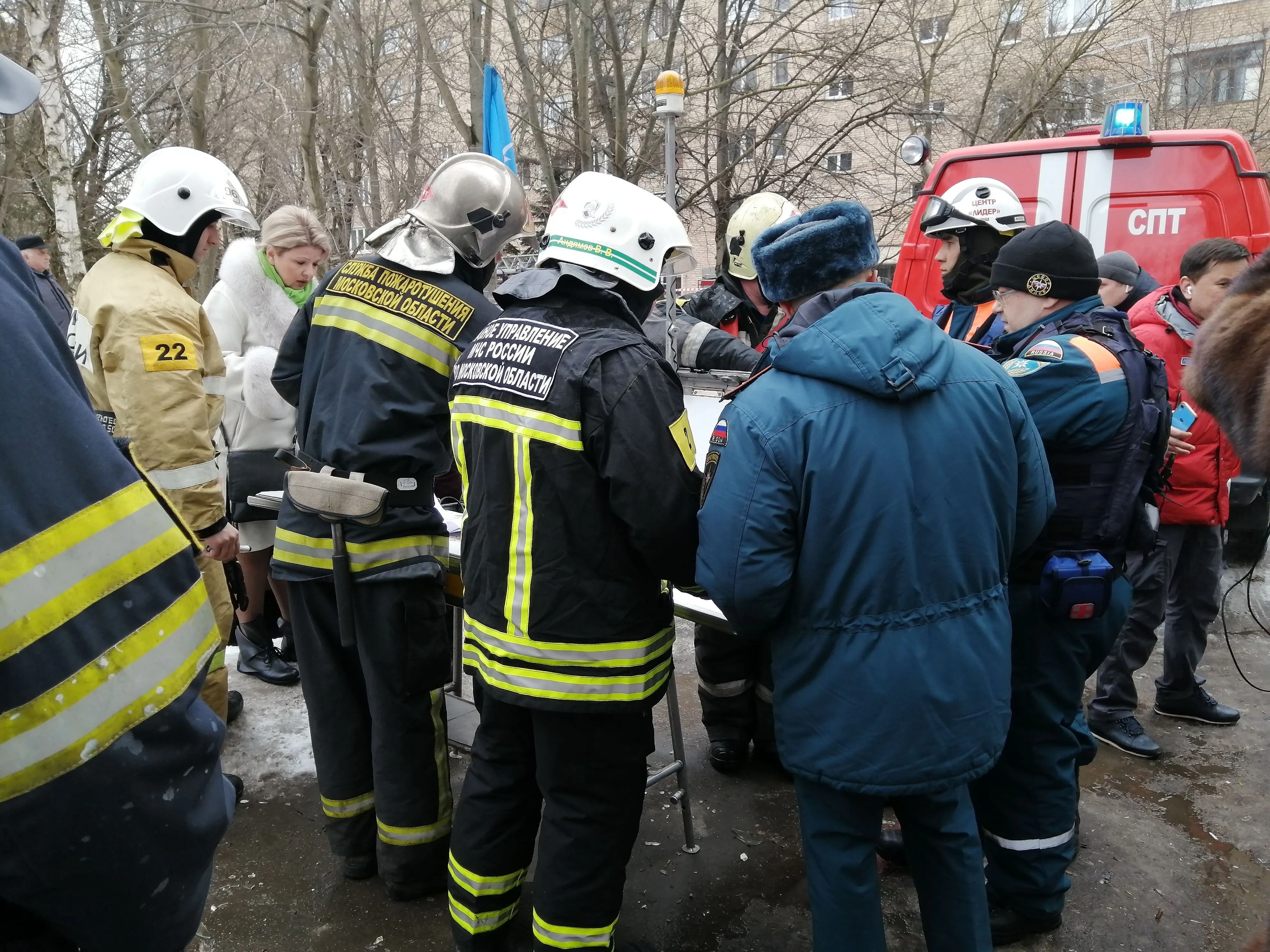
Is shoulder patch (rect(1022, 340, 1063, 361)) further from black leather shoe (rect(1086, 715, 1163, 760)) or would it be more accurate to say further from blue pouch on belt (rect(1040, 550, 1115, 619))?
black leather shoe (rect(1086, 715, 1163, 760))

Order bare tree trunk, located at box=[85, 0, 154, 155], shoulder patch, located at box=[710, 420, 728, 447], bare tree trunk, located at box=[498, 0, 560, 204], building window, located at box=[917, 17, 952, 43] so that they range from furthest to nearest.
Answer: building window, located at box=[917, 17, 952, 43] → bare tree trunk, located at box=[85, 0, 154, 155] → bare tree trunk, located at box=[498, 0, 560, 204] → shoulder patch, located at box=[710, 420, 728, 447]

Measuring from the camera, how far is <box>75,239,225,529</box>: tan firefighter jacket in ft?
10.2

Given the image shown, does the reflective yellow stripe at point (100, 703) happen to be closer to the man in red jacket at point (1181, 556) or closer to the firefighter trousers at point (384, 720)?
the firefighter trousers at point (384, 720)

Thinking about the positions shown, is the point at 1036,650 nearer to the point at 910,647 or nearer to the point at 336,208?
the point at 910,647

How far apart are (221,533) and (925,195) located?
166 inches

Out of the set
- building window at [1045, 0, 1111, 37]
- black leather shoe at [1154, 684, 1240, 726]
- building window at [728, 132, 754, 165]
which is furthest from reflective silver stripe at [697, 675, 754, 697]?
building window at [1045, 0, 1111, 37]

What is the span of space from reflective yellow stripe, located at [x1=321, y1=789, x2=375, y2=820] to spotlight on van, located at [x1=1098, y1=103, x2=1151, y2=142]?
15.7ft

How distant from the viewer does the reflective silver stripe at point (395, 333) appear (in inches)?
104

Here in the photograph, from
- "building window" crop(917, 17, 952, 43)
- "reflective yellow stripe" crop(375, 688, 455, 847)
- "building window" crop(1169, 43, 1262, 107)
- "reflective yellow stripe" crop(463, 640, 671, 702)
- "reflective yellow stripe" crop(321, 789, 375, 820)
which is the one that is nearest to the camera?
"reflective yellow stripe" crop(463, 640, 671, 702)

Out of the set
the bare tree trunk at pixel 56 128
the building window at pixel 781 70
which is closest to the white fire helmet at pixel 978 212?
the building window at pixel 781 70

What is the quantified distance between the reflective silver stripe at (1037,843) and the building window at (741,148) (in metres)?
9.47

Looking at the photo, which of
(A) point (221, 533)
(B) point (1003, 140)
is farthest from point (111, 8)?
(A) point (221, 533)

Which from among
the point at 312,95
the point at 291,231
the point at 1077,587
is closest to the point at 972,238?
the point at 1077,587

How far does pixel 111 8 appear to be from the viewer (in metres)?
15.4
